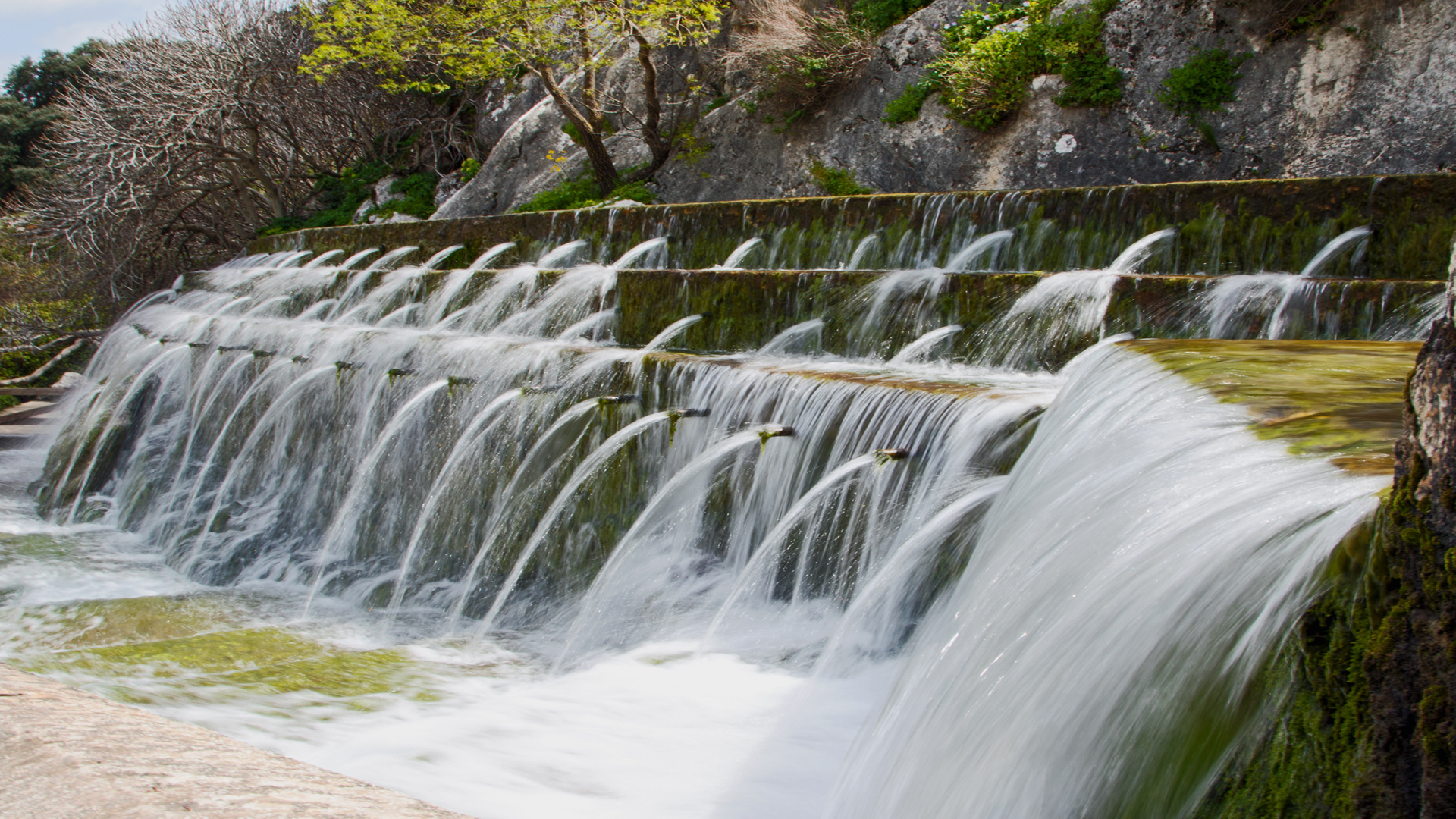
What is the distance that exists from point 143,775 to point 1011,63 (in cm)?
1273

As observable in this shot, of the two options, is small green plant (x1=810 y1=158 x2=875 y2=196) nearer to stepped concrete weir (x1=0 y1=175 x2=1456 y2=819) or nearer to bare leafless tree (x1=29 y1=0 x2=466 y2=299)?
stepped concrete weir (x1=0 y1=175 x2=1456 y2=819)

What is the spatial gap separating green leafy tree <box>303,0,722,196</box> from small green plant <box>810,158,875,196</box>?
286cm

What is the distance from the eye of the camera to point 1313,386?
2662 mm

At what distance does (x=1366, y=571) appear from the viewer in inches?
57.3

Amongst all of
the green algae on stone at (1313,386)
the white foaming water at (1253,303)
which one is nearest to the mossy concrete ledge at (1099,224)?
the white foaming water at (1253,303)

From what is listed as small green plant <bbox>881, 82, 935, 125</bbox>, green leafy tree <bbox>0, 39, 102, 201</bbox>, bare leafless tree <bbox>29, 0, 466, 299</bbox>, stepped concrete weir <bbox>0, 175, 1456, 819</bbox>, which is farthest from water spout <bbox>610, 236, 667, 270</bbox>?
green leafy tree <bbox>0, 39, 102, 201</bbox>

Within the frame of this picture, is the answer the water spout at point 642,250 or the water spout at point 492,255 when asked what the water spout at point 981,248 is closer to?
the water spout at point 642,250

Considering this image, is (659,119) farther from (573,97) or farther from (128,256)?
(128,256)

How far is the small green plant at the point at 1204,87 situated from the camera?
36.3ft

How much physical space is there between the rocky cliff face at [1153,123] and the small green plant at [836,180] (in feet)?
0.40

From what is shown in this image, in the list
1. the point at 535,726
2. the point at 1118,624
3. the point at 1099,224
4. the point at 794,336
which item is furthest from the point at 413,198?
the point at 1118,624

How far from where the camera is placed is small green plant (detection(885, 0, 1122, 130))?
12117mm

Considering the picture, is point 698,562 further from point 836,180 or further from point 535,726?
point 836,180

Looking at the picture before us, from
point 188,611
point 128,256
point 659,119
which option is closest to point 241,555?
point 188,611
